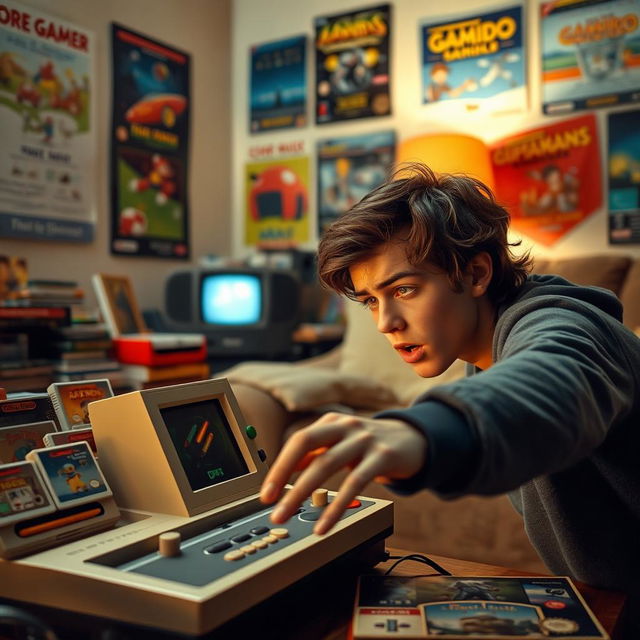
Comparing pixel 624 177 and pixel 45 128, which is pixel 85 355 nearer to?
pixel 45 128

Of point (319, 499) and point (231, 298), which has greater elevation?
point (231, 298)

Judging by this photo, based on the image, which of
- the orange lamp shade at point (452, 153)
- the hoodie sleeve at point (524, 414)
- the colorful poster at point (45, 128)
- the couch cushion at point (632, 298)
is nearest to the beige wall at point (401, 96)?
the orange lamp shade at point (452, 153)

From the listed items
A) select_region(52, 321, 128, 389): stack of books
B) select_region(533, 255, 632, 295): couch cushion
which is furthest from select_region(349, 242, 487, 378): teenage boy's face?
select_region(533, 255, 632, 295): couch cushion

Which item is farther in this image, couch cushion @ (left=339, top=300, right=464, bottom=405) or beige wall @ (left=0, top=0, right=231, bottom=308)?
beige wall @ (left=0, top=0, right=231, bottom=308)

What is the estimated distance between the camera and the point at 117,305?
99.3 inches

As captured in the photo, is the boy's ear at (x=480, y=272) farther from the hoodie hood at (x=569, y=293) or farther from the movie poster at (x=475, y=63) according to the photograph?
the movie poster at (x=475, y=63)

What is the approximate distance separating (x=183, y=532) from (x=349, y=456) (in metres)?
0.33

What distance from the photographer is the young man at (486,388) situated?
1.67 feet

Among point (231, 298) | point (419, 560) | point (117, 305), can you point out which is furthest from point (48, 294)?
point (419, 560)

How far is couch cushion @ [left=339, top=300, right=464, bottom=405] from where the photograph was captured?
239 centimetres

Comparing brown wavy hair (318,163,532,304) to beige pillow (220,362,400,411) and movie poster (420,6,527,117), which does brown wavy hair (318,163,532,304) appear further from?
movie poster (420,6,527,117)

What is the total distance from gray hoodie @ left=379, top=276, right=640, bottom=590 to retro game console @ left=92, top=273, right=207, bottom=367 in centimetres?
149

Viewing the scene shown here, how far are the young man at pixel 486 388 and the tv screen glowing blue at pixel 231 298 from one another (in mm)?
1837

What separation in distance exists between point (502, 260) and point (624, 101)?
6.72 feet
